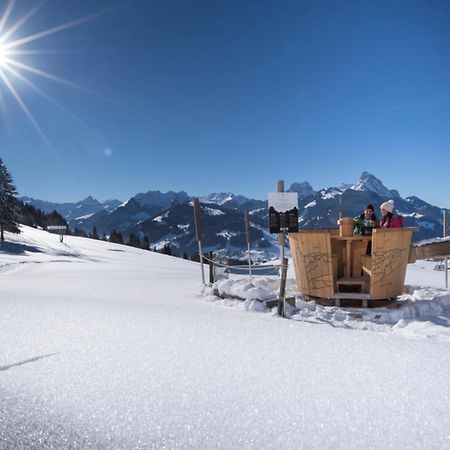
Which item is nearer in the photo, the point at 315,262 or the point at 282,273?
the point at 282,273

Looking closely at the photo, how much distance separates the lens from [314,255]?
7.71 m

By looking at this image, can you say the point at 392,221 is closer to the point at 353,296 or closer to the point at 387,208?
the point at 387,208

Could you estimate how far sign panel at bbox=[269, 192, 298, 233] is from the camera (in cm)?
600

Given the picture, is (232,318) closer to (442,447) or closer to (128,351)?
(128,351)

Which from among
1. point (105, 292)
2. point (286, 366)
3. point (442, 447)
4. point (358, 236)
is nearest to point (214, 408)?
point (286, 366)

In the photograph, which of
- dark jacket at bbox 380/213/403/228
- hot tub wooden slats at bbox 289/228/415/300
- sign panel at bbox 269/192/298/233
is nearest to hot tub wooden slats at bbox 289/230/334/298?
hot tub wooden slats at bbox 289/228/415/300

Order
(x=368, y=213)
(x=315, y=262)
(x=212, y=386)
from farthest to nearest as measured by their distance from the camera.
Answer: (x=368, y=213) < (x=315, y=262) < (x=212, y=386)

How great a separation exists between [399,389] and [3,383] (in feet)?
8.08

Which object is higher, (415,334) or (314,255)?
(314,255)

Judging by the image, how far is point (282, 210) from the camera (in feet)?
19.7

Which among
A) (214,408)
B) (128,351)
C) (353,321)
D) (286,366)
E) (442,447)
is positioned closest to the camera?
(442,447)

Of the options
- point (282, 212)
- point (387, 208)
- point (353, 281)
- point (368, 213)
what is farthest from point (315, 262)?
point (282, 212)

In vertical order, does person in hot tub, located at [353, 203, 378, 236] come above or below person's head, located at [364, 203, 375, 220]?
below

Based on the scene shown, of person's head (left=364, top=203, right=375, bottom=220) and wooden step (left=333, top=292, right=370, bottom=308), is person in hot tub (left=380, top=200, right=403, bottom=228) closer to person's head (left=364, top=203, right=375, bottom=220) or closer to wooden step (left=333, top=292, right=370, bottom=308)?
person's head (left=364, top=203, right=375, bottom=220)
